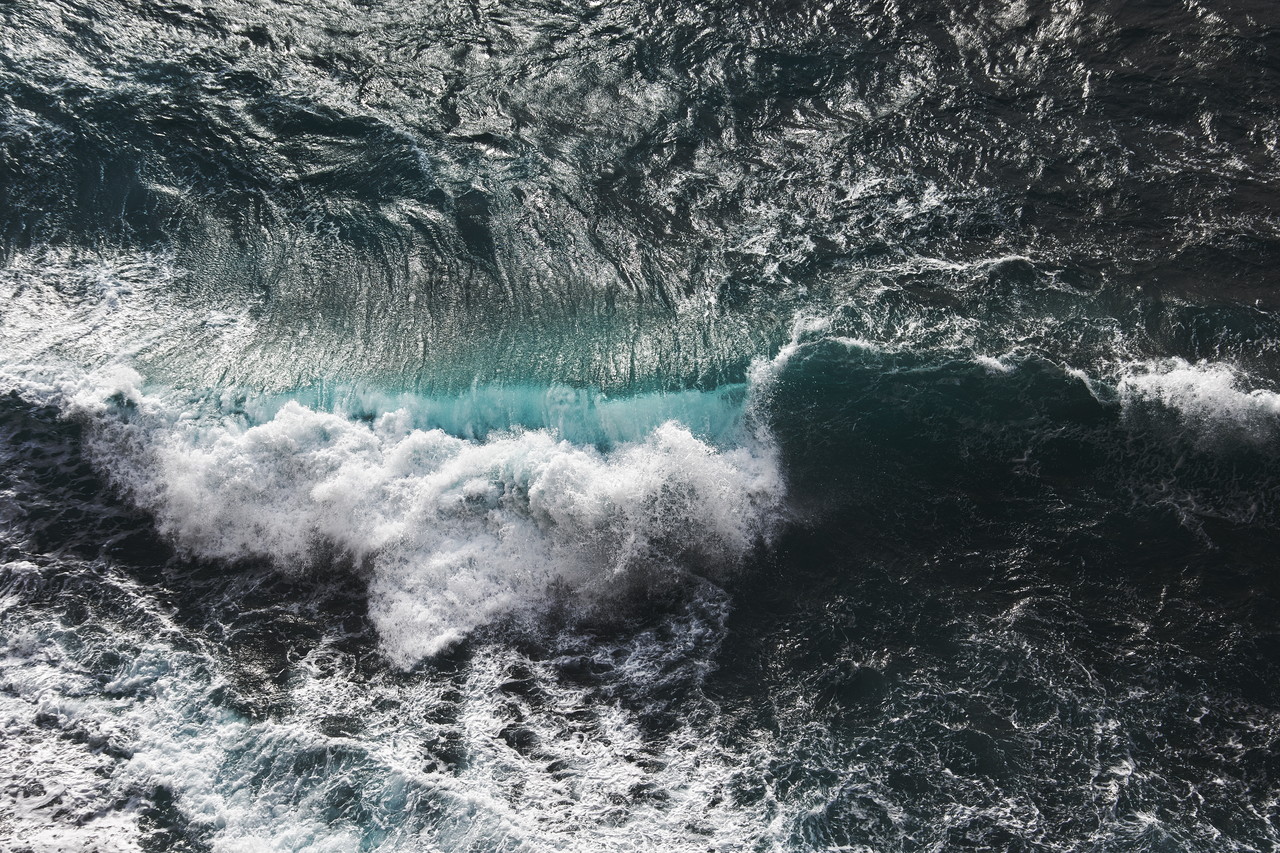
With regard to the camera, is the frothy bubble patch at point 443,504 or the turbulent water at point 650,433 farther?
the frothy bubble patch at point 443,504

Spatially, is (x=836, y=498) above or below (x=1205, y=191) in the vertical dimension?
below

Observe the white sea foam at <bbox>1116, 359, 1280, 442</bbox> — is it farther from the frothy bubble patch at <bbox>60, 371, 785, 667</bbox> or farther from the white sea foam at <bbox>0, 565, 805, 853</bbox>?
the white sea foam at <bbox>0, 565, 805, 853</bbox>

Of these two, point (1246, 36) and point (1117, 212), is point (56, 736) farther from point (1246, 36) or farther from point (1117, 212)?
point (1246, 36)

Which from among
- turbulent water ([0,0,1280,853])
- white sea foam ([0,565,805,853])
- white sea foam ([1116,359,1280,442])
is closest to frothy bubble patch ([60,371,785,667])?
turbulent water ([0,0,1280,853])

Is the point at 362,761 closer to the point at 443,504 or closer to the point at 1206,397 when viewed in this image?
the point at 443,504

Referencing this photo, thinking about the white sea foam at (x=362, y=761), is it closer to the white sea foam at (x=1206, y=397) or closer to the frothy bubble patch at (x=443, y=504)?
the frothy bubble patch at (x=443, y=504)

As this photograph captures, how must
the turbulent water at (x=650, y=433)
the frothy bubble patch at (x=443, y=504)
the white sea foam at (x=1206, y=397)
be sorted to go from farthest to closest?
the white sea foam at (x=1206, y=397)
the frothy bubble patch at (x=443, y=504)
the turbulent water at (x=650, y=433)

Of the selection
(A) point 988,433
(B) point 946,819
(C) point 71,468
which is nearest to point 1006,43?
(A) point 988,433

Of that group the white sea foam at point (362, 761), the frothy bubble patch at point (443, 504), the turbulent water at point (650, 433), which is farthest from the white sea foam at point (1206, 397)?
the white sea foam at point (362, 761)
